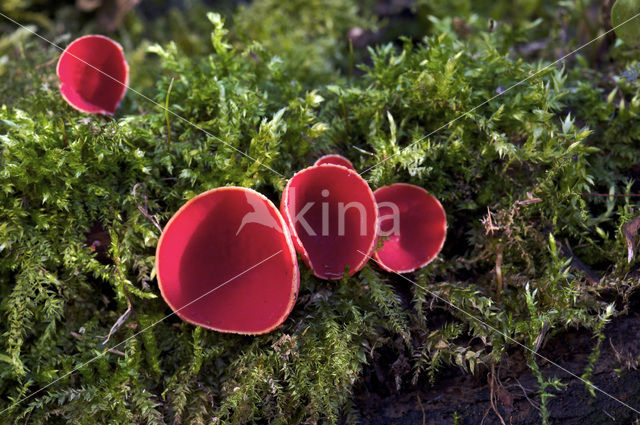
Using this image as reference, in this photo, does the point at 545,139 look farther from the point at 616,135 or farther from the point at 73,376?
the point at 73,376

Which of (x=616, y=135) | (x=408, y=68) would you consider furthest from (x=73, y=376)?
(x=616, y=135)

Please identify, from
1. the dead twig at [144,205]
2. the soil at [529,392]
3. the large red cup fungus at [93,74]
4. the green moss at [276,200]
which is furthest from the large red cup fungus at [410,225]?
the large red cup fungus at [93,74]

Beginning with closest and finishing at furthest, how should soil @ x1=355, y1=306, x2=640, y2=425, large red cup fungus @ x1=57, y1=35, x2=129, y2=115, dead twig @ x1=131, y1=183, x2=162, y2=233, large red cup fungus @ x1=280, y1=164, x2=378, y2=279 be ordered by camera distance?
soil @ x1=355, y1=306, x2=640, y2=425 < large red cup fungus @ x1=280, y1=164, x2=378, y2=279 < dead twig @ x1=131, y1=183, x2=162, y2=233 < large red cup fungus @ x1=57, y1=35, x2=129, y2=115

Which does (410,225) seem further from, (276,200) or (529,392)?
(529,392)

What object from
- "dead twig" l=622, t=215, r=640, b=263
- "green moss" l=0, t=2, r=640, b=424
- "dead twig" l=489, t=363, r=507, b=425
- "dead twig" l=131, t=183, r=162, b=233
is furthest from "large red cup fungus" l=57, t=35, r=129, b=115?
"dead twig" l=622, t=215, r=640, b=263

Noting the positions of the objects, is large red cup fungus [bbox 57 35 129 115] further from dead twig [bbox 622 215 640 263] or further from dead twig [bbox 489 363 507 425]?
dead twig [bbox 622 215 640 263]
